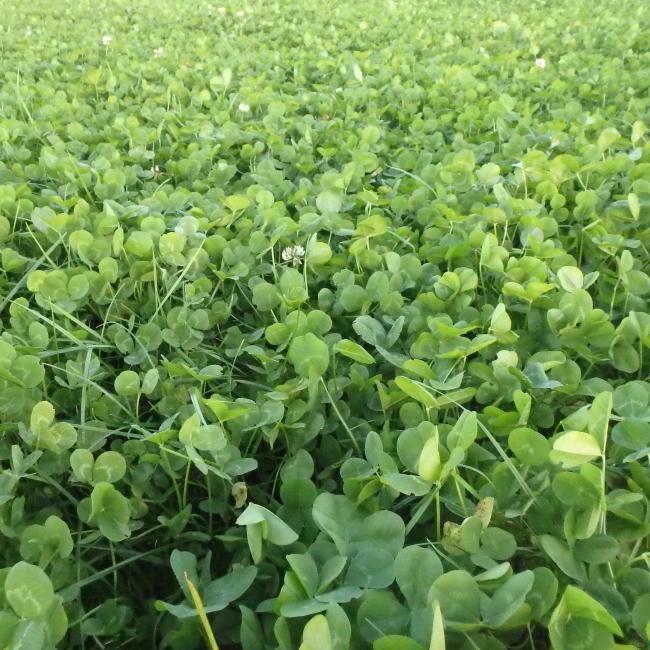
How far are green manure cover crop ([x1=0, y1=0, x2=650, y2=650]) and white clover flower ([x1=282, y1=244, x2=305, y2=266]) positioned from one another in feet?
0.03

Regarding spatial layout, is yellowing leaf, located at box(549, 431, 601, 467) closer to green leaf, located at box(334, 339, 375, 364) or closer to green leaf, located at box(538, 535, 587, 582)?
green leaf, located at box(538, 535, 587, 582)

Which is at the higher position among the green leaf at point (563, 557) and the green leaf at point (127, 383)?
the green leaf at point (563, 557)

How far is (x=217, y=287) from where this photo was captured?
4.33ft

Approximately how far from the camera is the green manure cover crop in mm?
700

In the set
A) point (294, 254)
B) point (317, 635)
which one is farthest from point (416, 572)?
point (294, 254)

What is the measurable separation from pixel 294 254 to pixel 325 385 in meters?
0.47

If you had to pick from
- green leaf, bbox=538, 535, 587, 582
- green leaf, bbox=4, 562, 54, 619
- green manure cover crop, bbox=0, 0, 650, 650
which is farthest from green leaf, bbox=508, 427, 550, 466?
green leaf, bbox=4, 562, 54, 619

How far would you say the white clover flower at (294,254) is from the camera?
1.40 m

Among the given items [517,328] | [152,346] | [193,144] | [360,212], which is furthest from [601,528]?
[193,144]

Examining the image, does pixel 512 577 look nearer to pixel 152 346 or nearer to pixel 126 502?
pixel 126 502

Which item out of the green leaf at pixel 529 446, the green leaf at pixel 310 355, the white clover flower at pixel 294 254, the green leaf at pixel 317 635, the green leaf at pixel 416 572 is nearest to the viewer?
the green leaf at pixel 317 635

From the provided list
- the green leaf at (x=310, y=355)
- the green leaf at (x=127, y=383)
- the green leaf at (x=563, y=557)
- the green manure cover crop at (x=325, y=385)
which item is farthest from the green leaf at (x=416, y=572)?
the green leaf at (x=127, y=383)

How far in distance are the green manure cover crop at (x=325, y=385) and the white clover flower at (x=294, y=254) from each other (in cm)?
1

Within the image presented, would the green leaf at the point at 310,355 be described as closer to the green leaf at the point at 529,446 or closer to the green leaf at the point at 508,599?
the green leaf at the point at 529,446
